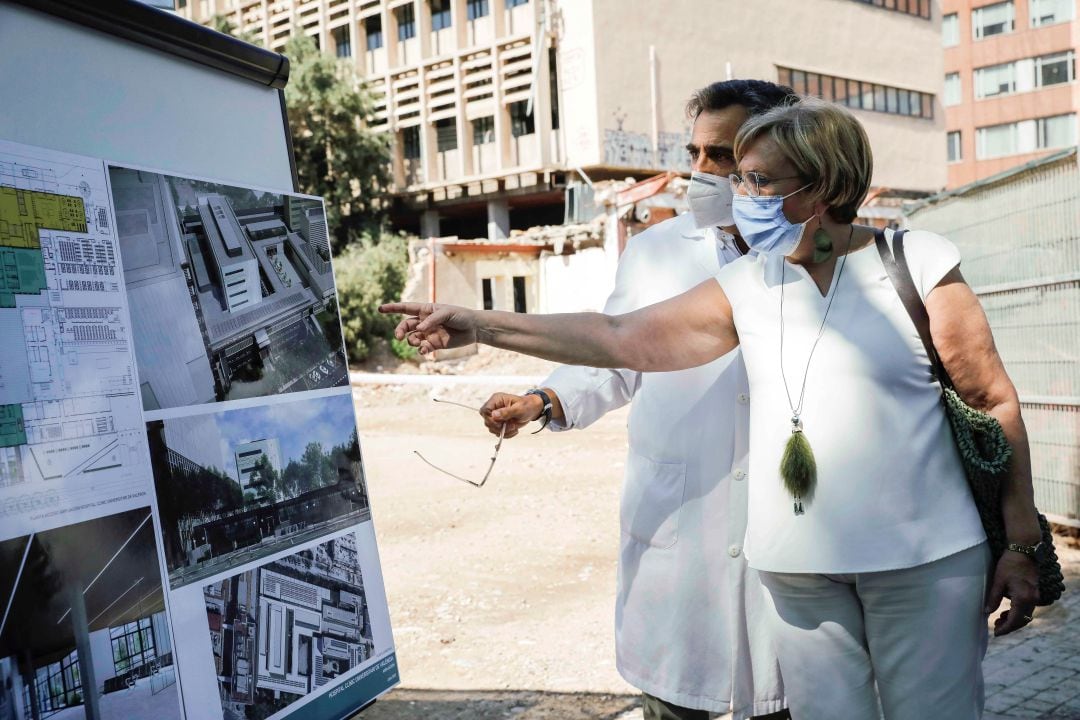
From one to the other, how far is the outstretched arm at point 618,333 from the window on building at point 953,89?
5096 cm

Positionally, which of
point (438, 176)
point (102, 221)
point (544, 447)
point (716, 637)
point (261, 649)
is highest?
point (438, 176)

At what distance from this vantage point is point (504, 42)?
1159 inches

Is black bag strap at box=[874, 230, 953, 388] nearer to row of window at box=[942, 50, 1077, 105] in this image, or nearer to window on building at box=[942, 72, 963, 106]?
row of window at box=[942, 50, 1077, 105]

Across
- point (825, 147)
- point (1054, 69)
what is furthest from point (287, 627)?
point (1054, 69)

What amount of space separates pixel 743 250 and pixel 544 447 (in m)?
8.97

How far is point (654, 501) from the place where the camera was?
8.81 ft

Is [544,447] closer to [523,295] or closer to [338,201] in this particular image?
[523,295]

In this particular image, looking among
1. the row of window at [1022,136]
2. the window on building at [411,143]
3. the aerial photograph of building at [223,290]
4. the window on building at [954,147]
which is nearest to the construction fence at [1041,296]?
the aerial photograph of building at [223,290]

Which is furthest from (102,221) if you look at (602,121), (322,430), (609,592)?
(602,121)

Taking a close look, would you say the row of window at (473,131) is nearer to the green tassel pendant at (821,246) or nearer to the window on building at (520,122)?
the window on building at (520,122)

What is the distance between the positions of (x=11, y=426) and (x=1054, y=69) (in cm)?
5178

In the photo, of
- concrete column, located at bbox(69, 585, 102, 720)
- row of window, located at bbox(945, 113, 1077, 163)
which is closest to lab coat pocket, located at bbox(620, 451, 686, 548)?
concrete column, located at bbox(69, 585, 102, 720)

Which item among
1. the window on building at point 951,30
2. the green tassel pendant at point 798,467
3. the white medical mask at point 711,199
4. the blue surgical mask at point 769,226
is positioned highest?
the window on building at point 951,30

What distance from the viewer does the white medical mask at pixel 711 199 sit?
2711 millimetres
